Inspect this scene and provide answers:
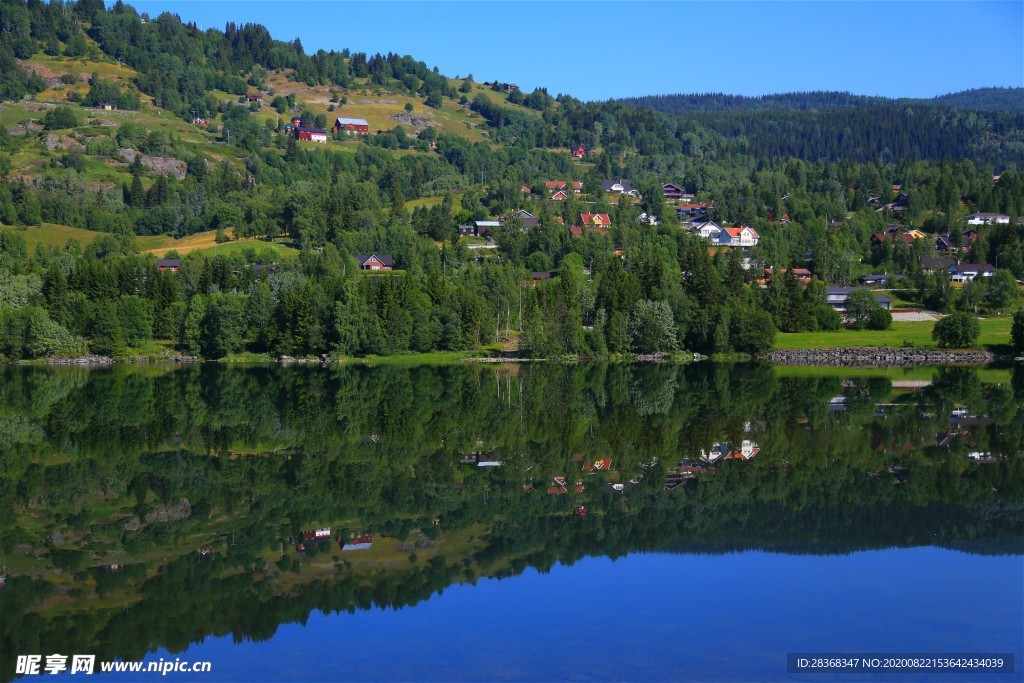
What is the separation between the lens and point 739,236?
130m

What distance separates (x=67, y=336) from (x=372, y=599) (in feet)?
215

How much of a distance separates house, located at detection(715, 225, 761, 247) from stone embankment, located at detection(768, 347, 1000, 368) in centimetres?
5207

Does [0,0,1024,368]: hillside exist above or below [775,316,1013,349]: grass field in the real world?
above

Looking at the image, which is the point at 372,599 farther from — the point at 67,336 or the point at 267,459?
the point at 67,336

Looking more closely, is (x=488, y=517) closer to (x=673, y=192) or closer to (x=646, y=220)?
(x=646, y=220)

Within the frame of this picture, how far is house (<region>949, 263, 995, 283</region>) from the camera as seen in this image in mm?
108219

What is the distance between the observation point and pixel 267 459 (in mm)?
33438

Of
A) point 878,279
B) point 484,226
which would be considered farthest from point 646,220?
point 878,279

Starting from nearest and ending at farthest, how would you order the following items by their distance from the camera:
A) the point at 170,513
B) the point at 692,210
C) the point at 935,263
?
the point at 170,513, the point at 935,263, the point at 692,210

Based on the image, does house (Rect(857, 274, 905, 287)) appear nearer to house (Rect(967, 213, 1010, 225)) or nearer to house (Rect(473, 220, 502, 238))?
house (Rect(967, 213, 1010, 225))

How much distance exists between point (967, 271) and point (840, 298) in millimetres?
23537

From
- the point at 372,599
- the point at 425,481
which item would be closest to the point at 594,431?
the point at 425,481

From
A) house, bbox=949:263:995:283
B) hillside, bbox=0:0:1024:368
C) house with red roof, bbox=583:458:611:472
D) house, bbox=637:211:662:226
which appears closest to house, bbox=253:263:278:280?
hillside, bbox=0:0:1024:368

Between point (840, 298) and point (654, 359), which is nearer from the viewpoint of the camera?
point (654, 359)
